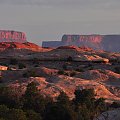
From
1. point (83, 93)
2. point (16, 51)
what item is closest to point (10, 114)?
point (83, 93)

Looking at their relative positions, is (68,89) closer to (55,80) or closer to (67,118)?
(55,80)

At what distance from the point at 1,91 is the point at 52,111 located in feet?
24.4

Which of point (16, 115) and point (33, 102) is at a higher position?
point (16, 115)

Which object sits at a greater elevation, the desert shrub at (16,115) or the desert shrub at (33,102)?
the desert shrub at (16,115)

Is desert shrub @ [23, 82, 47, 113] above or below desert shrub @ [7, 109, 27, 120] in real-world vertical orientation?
below

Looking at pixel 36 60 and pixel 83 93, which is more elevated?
pixel 83 93

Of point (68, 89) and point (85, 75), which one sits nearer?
point (68, 89)

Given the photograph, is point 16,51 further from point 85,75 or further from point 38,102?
point 38,102

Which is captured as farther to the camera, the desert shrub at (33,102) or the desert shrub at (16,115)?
the desert shrub at (33,102)

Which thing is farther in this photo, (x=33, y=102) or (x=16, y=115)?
(x=33, y=102)

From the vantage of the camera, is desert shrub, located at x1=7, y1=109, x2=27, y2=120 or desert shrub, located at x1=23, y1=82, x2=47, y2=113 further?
desert shrub, located at x1=23, y1=82, x2=47, y2=113

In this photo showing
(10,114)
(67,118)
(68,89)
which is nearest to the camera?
(10,114)

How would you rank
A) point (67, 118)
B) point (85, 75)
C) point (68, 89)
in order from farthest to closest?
1. point (85, 75)
2. point (68, 89)
3. point (67, 118)

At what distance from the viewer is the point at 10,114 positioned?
24922 millimetres
